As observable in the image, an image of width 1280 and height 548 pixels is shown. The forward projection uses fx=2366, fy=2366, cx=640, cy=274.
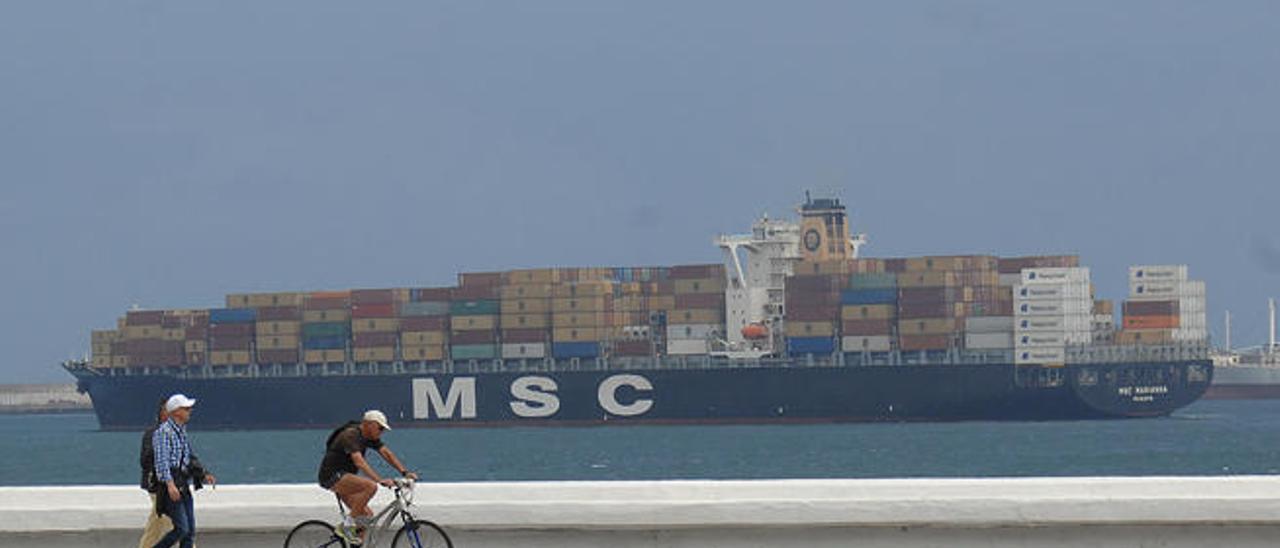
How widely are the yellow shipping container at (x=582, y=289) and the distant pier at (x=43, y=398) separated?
75767 millimetres

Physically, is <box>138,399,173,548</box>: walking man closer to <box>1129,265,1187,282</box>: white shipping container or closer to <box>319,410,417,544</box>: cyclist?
<box>319,410,417,544</box>: cyclist

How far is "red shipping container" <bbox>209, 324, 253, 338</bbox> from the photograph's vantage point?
84062 mm

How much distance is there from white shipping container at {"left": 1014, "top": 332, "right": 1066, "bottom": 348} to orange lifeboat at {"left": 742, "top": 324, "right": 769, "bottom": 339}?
8440 mm

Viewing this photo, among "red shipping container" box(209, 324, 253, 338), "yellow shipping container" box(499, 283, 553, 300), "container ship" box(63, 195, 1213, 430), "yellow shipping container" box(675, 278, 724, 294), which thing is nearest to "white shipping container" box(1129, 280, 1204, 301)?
"container ship" box(63, 195, 1213, 430)

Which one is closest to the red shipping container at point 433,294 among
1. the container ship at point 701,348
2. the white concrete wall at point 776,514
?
the container ship at point 701,348

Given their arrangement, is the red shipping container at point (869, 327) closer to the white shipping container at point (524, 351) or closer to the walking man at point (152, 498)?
the white shipping container at point (524, 351)

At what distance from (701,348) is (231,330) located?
17038 millimetres

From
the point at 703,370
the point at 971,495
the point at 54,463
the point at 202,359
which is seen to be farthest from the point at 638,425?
the point at 971,495

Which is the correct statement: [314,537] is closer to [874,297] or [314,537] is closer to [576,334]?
[874,297]

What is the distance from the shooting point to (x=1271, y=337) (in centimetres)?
14438

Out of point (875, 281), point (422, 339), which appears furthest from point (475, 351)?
point (875, 281)

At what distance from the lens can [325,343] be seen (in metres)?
83.3

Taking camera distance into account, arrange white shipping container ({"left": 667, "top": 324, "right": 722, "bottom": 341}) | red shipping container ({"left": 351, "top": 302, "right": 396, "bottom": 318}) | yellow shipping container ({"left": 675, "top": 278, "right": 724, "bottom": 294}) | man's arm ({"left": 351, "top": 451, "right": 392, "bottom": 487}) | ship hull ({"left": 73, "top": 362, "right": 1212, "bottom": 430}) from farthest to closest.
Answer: red shipping container ({"left": 351, "top": 302, "right": 396, "bottom": 318}), yellow shipping container ({"left": 675, "top": 278, "right": 724, "bottom": 294}), white shipping container ({"left": 667, "top": 324, "right": 722, "bottom": 341}), ship hull ({"left": 73, "top": 362, "right": 1212, "bottom": 430}), man's arm ({"left": 351, "top": 451, "right": 392, "bottom": 487})

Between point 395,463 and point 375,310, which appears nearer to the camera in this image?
point 395,463
